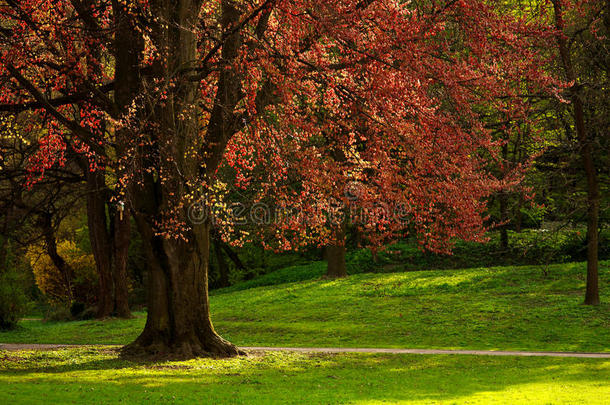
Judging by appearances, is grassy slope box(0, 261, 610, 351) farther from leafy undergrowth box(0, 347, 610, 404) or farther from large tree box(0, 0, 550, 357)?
large tree box(0, 0, 550, 357)

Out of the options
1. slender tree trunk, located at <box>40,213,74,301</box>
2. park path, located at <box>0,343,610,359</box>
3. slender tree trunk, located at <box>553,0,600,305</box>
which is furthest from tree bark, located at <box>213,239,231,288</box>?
slender tree trunk, located at <box>553,0,600,305</box>

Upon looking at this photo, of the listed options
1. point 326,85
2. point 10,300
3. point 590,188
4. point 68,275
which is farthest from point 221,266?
point 326,85

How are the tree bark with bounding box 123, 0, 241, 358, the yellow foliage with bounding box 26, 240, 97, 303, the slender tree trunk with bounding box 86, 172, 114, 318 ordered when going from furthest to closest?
the yellow foliage with bounding box 26, 240, 97, 303 → the slender tree trunk with bounding box 86, 172, 114, 318 → the tree bark with bounding box 123, 0, 241, 358

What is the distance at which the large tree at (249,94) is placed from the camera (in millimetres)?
13422

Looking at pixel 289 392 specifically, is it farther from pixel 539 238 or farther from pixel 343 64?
pixel 539 238

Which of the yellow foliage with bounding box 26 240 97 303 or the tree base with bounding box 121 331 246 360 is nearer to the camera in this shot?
the tree base with bounding box 121 331 246 360

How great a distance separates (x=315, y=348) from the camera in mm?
18188

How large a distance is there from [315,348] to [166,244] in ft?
16.7

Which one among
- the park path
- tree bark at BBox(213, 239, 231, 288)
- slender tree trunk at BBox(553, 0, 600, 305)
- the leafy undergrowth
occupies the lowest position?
the park path

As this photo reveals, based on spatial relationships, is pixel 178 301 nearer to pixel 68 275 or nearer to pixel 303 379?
pixel 303 379

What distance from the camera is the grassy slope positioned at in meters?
19.3

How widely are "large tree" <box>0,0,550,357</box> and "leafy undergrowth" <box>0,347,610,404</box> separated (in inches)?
70.1

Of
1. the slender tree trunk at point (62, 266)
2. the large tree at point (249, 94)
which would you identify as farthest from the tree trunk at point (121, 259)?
the large tree at point (249, 94)

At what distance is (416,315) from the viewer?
75.2ft
